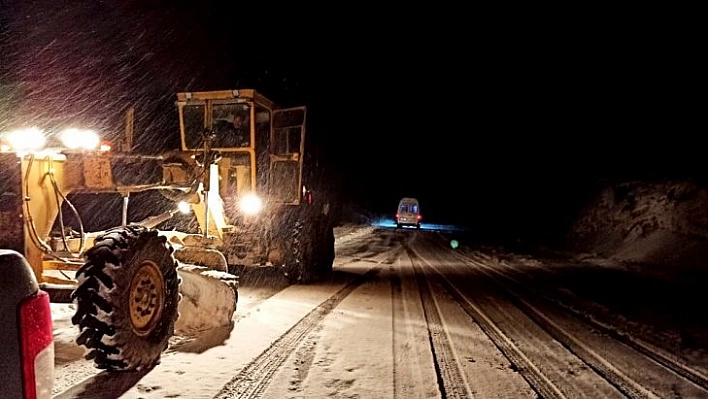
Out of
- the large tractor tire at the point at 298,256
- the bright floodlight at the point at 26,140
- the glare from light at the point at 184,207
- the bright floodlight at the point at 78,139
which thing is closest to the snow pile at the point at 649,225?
the large tractor tire at the point at 298,256

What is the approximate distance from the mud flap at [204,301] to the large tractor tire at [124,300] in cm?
133

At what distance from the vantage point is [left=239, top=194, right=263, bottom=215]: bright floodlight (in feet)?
37.3

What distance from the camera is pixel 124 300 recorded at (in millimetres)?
5234

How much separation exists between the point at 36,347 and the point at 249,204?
910cm

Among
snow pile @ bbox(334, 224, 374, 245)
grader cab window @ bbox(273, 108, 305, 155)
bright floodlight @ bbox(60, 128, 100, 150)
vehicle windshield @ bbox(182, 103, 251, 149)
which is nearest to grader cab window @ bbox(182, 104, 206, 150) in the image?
vehicle windshield @ bbox(182, 103, 251, 149)

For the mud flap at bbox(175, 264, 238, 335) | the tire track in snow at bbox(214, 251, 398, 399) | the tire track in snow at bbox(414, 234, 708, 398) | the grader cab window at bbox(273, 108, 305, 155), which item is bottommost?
the tire track in snow at bbox(414, 234, 708, 398)

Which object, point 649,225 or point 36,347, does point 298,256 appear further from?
point 649,225

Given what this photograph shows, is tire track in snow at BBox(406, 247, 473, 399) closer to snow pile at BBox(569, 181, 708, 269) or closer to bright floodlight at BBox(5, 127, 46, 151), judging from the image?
bright floodlight at BBox(5, 127, 46, 151)

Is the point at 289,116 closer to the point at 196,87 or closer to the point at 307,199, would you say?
the point at 307,199

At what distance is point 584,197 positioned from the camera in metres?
29.8

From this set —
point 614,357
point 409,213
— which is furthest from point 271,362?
point 409,213

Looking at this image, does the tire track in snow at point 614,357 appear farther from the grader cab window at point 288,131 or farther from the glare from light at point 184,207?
the glare from light at point 184,207

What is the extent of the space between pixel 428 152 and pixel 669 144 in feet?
325

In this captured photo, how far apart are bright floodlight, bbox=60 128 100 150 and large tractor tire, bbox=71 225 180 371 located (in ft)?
3.17
